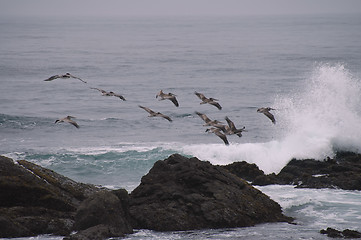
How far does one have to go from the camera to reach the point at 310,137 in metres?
37.8

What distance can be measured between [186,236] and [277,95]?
42476mm

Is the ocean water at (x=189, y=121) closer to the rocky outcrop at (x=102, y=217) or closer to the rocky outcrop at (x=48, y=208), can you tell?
the rocky outcrop at (x=102, y=217)

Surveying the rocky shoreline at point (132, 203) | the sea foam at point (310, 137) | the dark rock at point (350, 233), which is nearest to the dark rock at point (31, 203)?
the rocky shoreline at point (132, 203)

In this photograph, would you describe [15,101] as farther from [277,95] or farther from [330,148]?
[330,148]

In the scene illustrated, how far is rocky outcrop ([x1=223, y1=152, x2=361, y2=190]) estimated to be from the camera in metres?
27.2

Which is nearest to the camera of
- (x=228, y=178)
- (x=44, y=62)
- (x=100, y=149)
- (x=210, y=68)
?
(x=228, y=178)

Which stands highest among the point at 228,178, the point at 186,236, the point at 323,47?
the point at 323,47

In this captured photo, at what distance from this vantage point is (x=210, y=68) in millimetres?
84375

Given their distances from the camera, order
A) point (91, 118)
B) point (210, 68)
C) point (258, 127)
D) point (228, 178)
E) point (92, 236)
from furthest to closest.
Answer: point (210, 68) → point (91, 118) → point (258, 127) → point (228, 178) → point (92, 236)

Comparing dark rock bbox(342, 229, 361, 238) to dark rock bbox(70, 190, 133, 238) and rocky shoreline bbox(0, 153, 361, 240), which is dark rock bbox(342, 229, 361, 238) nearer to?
rocky shoreline bbox(0, 153, 361, 240)

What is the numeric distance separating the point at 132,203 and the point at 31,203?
10.6ft

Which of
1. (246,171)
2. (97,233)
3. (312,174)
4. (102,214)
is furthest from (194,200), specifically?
(312,174)

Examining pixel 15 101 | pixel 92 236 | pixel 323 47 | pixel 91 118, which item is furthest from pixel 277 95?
pixel 323 47

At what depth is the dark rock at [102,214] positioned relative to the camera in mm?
18953
